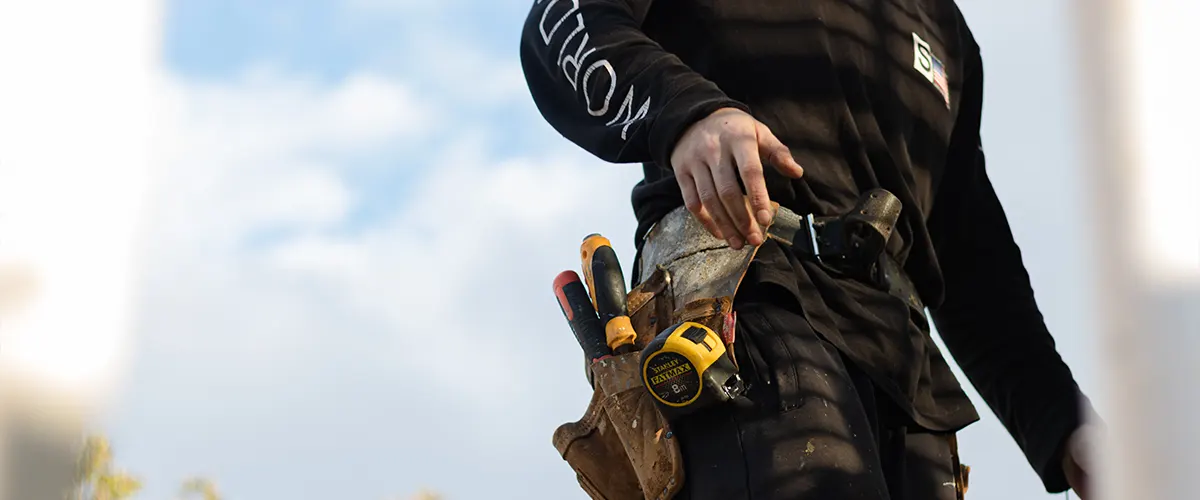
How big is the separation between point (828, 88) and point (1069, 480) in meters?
1.02

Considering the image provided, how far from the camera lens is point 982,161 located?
3418 mm

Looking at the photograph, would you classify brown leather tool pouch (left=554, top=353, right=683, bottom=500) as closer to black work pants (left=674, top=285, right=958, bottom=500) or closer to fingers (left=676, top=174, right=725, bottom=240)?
black work pants (left=674, top=285, right=958, bottom=500)

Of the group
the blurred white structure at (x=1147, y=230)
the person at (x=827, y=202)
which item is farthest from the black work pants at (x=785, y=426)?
the blurred white structure at (x=1147, y=230)

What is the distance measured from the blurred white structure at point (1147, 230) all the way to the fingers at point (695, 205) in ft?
4.38

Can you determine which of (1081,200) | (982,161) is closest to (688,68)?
(982,161)

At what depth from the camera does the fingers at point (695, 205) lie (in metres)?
2.29

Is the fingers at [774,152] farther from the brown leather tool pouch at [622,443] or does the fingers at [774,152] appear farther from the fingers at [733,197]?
the brown leather tool pouch at [622,443]

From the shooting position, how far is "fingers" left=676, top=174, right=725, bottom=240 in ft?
7.51

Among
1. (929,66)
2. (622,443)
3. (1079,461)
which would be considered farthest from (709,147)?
(1079,461)

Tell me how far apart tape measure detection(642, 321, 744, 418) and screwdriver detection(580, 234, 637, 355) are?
0.58ft

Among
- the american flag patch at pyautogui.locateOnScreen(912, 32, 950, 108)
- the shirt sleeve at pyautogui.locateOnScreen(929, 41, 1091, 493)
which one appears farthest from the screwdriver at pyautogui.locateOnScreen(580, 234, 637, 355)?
the shirt sleeve at pyautogui.locateOnScreen(929, 41, 1091, 493)

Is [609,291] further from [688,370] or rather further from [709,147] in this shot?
[709,147]

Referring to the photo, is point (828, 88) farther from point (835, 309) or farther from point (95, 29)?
point (95, 29)

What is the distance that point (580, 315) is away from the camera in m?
2.72
